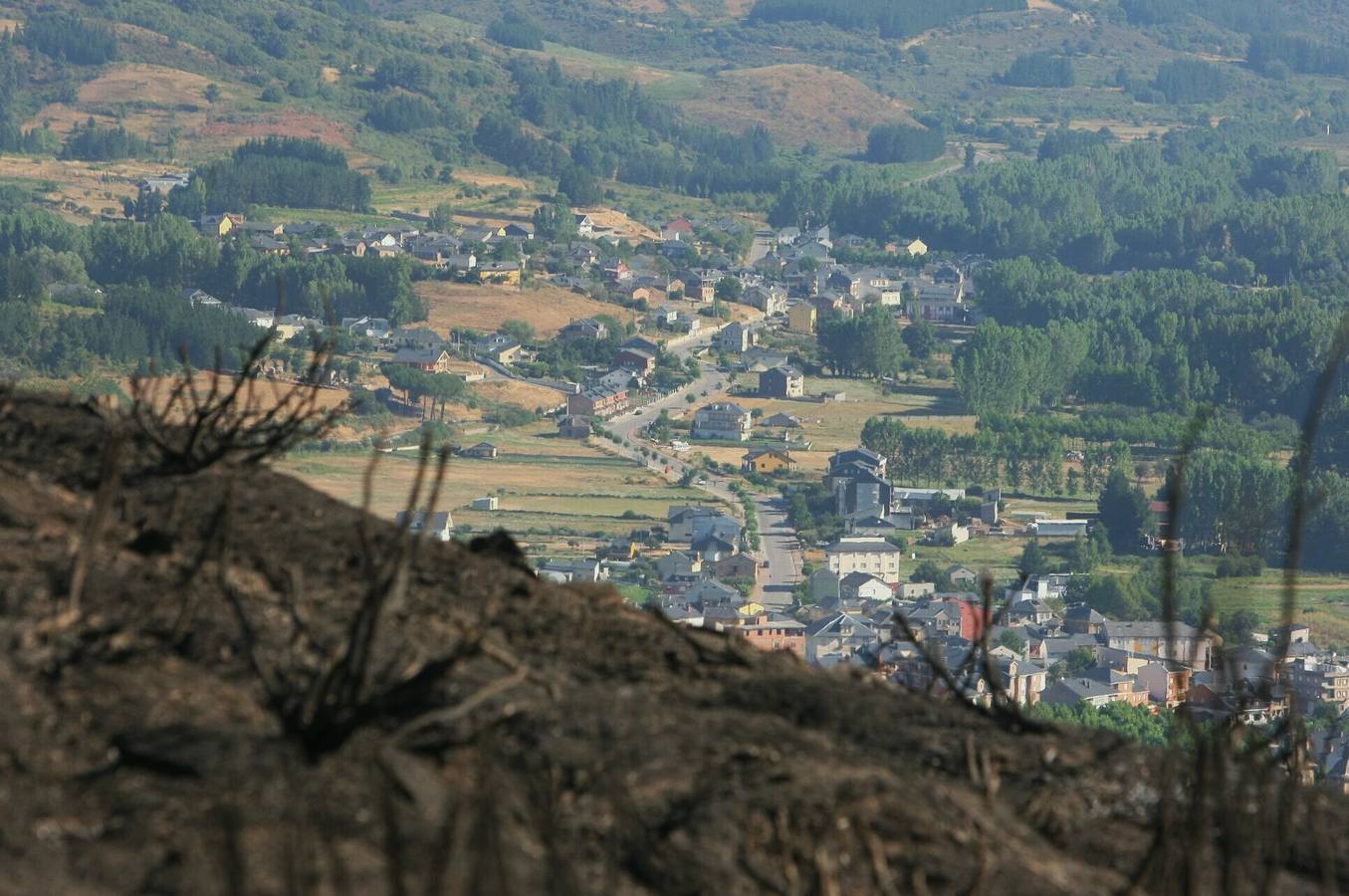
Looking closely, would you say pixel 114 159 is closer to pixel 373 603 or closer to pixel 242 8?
pixel 242 8

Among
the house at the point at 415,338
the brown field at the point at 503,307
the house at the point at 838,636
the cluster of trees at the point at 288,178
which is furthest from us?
the cluster of trees at the point at 288,178

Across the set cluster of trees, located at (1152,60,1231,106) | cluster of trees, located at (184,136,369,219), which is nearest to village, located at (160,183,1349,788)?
cluster of trees, located at (184,136,369,219)

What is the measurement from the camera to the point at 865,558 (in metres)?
59.0

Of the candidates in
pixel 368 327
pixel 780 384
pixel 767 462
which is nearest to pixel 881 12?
pixel 368 327

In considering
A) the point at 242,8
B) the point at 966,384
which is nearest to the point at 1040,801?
the point at 966,384

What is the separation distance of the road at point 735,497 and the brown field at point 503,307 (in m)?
9.25

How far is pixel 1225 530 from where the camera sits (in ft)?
28.9

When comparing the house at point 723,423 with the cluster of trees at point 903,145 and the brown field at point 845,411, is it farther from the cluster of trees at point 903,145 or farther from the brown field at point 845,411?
the cluster of trees at point 903,145

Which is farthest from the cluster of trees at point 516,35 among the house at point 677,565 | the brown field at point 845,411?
the house at point 677,565

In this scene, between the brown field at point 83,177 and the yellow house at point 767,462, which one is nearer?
the yellow house at point 767,462

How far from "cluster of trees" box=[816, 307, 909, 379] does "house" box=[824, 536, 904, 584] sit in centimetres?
2482

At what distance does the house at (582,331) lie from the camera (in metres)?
85.2

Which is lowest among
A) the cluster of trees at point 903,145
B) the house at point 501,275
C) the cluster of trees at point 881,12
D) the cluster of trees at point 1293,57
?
the house at point 501,275

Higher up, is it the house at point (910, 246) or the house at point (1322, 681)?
the house at point (910, 246)
